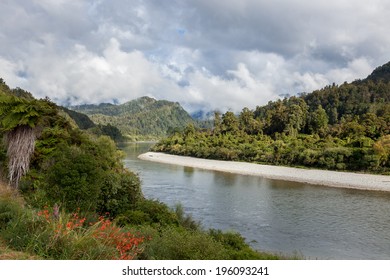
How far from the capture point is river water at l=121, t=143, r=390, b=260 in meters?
22.5

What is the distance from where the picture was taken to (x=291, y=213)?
31.3m

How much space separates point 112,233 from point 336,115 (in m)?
112

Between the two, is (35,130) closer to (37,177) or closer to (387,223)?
(37,177)

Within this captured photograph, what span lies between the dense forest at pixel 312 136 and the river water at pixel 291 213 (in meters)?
16.1

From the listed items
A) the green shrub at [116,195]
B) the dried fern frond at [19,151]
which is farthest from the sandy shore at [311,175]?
the dried fern frond at [19,151]

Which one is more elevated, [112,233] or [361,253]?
[112,233]

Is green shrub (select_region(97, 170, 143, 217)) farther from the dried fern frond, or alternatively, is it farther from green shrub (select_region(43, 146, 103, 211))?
the dried fern frond

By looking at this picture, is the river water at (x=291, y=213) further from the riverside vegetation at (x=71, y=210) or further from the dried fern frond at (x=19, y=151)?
the dried fern frond at (x=19, y=151)

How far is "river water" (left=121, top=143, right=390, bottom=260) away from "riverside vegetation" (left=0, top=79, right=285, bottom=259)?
7337 millimetres

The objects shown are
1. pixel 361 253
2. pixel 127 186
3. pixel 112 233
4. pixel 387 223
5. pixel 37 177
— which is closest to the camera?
pixel 112 233

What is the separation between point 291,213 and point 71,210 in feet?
72.7

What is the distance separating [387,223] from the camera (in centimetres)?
2833

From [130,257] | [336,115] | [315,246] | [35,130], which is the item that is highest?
[336,115]

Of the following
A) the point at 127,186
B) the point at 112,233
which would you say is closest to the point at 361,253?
the point at 127,186
